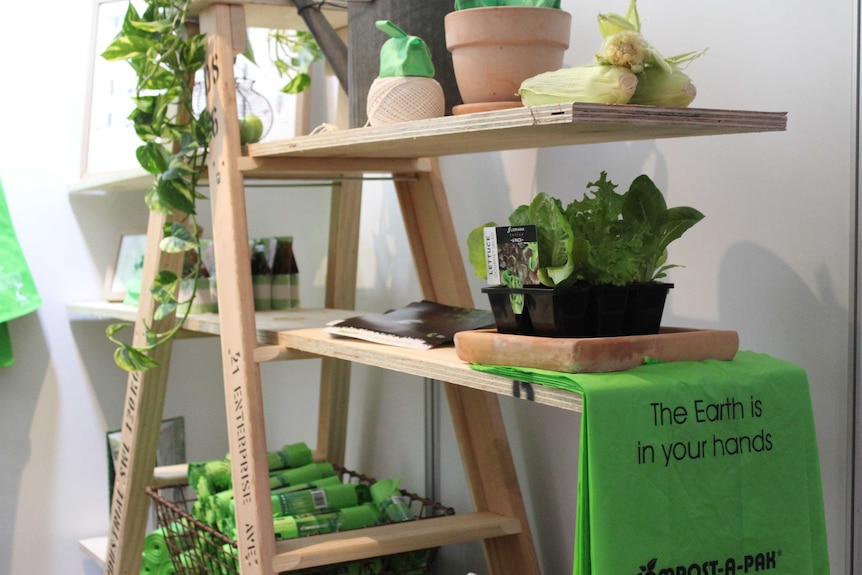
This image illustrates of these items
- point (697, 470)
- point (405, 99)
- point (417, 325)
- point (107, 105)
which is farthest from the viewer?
point (107, 105)

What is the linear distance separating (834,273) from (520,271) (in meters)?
0.37

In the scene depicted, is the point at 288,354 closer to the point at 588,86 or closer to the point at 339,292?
the point at 339,292

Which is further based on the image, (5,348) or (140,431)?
(5,348)

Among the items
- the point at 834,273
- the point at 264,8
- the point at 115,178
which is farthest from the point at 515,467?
the point at 115,178

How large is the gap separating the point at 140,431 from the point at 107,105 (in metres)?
0.82

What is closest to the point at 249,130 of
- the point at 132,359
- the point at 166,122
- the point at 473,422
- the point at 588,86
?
the point at 166,122

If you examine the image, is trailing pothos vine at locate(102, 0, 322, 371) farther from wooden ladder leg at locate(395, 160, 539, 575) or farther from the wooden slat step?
the wooden slat step

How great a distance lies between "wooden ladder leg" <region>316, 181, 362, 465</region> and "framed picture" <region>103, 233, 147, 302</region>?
543mm

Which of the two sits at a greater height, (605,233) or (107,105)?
(107,105)

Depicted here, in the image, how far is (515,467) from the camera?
1.70 m

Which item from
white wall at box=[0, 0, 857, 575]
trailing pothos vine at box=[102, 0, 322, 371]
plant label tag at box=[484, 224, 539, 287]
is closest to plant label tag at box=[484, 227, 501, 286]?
plant label tag at box=[484, 224, 539, 287]

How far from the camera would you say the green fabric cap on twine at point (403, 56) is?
121 cm

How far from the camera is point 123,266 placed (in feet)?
7.73

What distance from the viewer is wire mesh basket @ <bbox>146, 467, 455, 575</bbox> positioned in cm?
162
